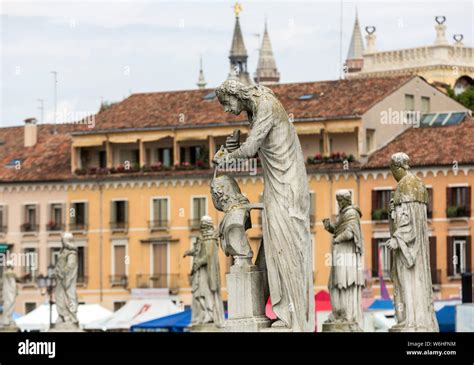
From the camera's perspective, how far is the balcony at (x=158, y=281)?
95.0 meters

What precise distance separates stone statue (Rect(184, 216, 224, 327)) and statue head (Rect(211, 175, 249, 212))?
18005 millimetres

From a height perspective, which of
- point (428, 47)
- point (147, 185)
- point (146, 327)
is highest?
point (428, 47)

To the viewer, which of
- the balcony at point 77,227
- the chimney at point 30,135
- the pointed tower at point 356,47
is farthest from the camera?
the pointed tower at point 356,47

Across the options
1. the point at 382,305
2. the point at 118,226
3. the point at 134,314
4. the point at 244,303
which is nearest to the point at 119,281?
the point at 118,226

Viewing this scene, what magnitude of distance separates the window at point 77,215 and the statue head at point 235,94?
83.3m

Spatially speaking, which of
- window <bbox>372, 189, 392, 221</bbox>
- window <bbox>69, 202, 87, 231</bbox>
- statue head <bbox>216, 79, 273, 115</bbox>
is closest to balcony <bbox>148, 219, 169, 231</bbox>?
window <bbox>69, 202, 87, 231</bbox>

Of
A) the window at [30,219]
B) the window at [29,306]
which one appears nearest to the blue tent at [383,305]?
the window at [29,306]

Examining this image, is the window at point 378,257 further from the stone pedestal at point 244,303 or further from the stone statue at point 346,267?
the stone pedestal at point 244,303

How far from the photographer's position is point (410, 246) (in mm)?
19391

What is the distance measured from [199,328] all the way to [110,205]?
66.7 m

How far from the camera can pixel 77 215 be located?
99.2 metres
